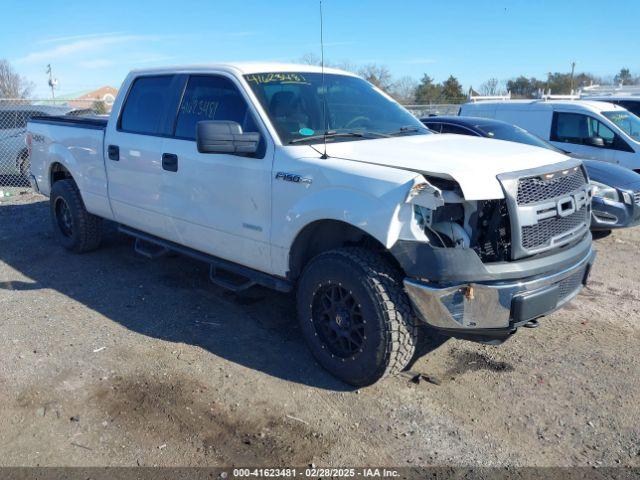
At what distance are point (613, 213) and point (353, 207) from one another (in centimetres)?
484

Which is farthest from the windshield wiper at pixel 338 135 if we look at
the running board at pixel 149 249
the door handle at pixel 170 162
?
the running board at pixel 149 249

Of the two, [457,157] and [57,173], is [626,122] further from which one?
[57,173]

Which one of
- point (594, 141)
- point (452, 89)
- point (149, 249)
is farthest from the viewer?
point (452, 89)

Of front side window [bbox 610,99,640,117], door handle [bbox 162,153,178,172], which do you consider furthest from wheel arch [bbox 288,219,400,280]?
front side window [bbox 610,99,640,117]

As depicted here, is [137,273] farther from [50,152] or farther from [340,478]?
[340,478]

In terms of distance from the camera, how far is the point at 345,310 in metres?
3.66

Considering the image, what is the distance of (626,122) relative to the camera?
10.2 meters

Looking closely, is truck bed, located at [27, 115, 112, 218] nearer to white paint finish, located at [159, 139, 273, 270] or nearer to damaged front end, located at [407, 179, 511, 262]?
white paint finish, located at [159, 139, 273, 270]

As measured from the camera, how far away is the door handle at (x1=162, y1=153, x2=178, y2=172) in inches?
185

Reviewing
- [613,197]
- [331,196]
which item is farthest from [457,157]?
[613,197]

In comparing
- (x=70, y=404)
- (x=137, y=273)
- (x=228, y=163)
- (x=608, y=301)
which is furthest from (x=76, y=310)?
(x=608, y=301)

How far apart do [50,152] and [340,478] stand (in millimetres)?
5398

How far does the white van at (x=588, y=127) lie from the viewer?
381 inches

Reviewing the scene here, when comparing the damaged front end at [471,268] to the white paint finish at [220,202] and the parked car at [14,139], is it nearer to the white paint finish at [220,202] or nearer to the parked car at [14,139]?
the white paint finish at [220,202]
